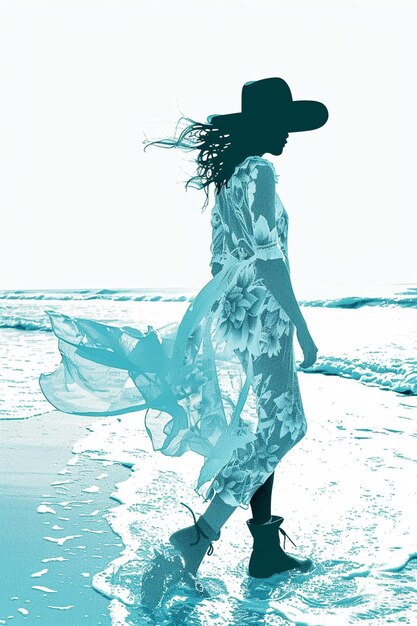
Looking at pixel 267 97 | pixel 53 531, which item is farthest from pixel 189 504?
pixel 267 97

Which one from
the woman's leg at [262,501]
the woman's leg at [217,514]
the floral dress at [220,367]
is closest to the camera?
the floral dress at [220,367]

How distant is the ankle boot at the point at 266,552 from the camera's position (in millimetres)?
2588

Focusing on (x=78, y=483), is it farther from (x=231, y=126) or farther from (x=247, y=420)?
(x=231, y=126)

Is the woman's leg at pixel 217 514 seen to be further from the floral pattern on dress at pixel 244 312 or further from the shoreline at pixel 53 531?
the floral pattern on dress at pixel 244 312

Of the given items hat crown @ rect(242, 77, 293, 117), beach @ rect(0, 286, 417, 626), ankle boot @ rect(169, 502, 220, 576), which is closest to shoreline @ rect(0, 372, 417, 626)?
beach @ rect(0, 286, 417, 626)

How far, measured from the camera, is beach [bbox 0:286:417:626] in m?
2.35

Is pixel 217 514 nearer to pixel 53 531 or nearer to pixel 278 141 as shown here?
pixel 53 531

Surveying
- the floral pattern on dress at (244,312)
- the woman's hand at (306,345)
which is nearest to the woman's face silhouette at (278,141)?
the floral pattern on dress at (244,312)

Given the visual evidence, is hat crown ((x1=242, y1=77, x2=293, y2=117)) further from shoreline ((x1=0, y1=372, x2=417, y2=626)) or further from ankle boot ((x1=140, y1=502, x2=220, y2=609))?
shoreline ((x1=0, y1=372, x2=417, y2=626))

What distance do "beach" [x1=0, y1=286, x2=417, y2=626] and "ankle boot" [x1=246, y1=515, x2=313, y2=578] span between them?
0.13 feet

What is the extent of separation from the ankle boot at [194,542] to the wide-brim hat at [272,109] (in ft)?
4.52

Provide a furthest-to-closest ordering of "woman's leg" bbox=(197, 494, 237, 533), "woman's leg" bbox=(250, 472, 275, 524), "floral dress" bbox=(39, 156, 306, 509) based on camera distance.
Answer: "woman's leg" bbox=(250, 472, 275, 524)
"woman's leg" bbox=(197, 494, 237, 533)
"floral dress" bbox=(39, 156, 306, 509)

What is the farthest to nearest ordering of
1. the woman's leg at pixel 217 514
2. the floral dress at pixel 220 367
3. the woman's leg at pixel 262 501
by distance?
the woman's leg at pixel 262 501 → the woman's leg at pixel 217 514 → the floral dress at pixel 220 367

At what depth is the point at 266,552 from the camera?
8.54 ft
